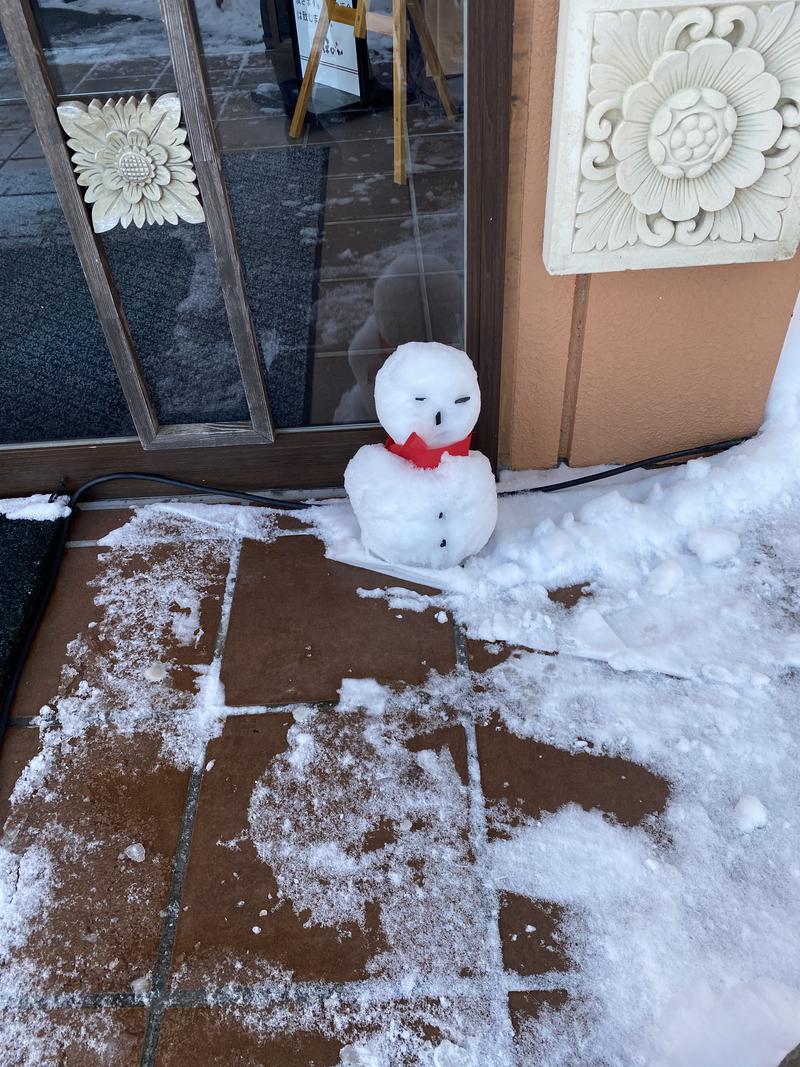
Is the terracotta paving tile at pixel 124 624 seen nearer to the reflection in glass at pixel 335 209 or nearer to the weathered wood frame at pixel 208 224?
the weathered wood frame at pixel 208 224

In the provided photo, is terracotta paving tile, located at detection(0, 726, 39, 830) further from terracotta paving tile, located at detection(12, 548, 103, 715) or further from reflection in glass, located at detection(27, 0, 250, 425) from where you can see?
reflection in glass, located at detection(27, 0, 250, 425)

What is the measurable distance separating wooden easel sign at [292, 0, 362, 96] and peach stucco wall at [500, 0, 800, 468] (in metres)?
0.70

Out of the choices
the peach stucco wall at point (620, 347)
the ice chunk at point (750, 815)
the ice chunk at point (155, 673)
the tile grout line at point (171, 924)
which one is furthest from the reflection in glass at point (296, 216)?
the ice chunk at point (750, 815)

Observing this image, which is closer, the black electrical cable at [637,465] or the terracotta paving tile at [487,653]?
the terracotta paving tile at [487,653]

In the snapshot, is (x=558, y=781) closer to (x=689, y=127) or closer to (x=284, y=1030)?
(x=284, y=1030)

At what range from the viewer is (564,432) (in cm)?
204

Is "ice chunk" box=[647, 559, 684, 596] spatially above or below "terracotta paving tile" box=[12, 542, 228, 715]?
above

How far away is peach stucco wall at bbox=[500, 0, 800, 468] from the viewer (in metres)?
1.73

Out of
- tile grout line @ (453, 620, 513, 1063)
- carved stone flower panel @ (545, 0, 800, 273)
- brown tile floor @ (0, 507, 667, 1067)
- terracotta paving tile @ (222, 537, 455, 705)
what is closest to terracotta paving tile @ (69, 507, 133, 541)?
brown tile floor @ (0, 507, 667, 1067)

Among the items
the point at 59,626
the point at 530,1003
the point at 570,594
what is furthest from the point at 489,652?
the point at 59,626

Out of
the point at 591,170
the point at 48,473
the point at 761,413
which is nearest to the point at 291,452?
the point at 48,473

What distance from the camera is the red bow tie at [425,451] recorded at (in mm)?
1665

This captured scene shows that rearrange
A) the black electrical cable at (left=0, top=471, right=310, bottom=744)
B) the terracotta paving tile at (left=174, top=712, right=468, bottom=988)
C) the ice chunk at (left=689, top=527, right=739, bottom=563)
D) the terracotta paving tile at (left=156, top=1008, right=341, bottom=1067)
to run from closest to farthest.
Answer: the terracotta paving tile at (left=156, top=1008, right=341, bottom=1067) → the terracotta paving tile at (left=174, top=712, right=468, bottom=988) → the ice chunk at (left=689, top=527, right=739, bottom=563) → the black electrical cable at (left=0, top=471, right=310, bottom=744)

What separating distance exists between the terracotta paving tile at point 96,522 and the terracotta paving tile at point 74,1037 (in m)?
1.10
